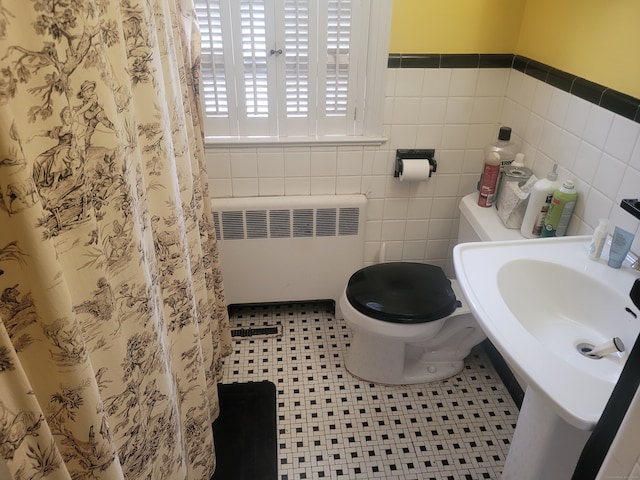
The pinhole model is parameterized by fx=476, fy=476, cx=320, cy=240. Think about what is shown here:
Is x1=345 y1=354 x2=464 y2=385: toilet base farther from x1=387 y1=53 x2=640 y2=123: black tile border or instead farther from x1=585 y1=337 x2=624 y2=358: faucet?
x1=387 y1=53 x2=640 y2=123: black tile border

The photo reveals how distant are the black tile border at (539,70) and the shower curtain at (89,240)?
3.35 ft

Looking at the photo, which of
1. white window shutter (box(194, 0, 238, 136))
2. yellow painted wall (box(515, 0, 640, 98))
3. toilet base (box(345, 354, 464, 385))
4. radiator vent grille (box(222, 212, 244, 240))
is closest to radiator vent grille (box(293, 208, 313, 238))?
radiator vent grille (box(222, 212, 244, 240))

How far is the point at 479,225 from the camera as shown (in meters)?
1.80

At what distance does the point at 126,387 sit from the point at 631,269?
128cm

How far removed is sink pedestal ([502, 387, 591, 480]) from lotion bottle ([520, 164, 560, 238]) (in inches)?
23.7

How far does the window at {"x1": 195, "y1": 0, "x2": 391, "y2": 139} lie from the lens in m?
1.74

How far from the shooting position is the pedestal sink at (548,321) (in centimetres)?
100

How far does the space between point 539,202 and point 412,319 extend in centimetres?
59

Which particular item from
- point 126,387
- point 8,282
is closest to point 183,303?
point 126,387

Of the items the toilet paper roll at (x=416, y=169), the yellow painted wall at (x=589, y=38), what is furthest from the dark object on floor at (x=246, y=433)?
the yellow painted wall at (x=589, y=38)

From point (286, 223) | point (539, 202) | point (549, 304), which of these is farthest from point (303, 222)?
point (549, 304)

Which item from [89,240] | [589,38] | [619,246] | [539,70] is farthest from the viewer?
[539,70]

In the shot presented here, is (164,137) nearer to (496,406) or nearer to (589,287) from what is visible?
(589,287)

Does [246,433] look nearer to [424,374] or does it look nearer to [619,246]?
[424,374]
